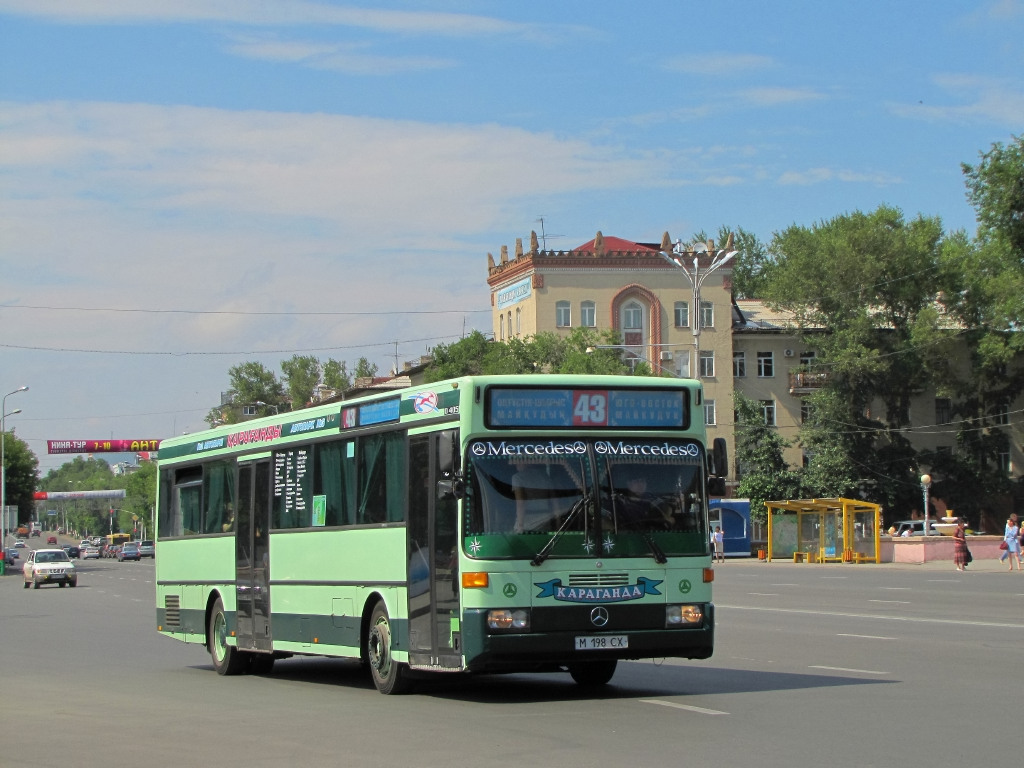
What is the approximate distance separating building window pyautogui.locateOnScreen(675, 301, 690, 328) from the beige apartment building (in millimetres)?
57

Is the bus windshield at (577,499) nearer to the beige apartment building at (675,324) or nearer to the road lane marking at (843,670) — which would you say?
the road lane marking at (843,670)

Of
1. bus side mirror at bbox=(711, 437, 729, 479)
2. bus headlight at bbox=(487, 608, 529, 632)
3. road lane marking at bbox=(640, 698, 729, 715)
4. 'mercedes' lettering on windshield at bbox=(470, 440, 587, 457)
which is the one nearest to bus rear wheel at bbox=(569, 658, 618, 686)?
road lane marking at bbox=(640, 698, 729, 715)

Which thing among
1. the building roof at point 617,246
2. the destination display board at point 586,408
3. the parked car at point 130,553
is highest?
the building roof at point 617,246

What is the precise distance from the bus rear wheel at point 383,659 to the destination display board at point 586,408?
2.38m

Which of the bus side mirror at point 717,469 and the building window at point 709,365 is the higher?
the building window at point 709,365

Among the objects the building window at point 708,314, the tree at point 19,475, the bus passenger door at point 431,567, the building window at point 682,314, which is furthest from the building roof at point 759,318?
the bus passenger door at point 431,567

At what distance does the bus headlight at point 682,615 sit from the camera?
12.6 m

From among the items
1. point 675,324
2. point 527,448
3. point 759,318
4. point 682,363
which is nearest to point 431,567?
point 527,448

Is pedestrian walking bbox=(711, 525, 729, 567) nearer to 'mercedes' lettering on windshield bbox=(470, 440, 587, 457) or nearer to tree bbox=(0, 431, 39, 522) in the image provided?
'mercedes' lettering on windshield bbox=(470, 440, 587, 457)

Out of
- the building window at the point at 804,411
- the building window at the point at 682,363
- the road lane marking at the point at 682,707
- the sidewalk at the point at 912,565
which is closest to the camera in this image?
the road lane marking at the point at 682,707

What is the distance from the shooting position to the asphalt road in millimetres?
9773

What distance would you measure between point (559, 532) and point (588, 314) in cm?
7202

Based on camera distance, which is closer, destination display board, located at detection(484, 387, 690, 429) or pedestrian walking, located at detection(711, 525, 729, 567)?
destination display board, located at detection(484, 387, 690, 429)

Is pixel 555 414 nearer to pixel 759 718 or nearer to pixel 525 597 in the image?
pixel 525 597
